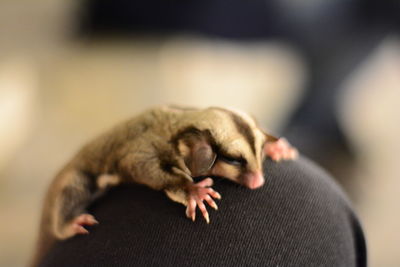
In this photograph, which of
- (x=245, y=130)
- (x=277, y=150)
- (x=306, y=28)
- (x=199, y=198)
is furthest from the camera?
(x=306, y=28)

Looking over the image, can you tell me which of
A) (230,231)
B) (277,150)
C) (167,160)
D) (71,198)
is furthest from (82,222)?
(277,150)

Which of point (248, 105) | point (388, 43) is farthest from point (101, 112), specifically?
point (388, 43)

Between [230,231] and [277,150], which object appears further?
[277,150]

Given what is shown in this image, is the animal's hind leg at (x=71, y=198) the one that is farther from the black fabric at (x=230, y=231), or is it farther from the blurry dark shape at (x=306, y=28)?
the blurry dark shape at (x=306, y=28)

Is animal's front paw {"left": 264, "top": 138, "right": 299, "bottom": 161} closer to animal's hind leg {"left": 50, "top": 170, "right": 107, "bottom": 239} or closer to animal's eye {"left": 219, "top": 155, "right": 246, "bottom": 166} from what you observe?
animal's eye {"left": 219, "top": 155, "right": 246, "bottom": 166}

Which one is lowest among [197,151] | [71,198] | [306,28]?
[71,198]

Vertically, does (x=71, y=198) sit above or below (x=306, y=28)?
below

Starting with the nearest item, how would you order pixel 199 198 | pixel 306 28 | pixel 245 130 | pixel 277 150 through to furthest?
pixel 199 198 → pixel 245 130 → pixel 277 150 → pixel 306 28

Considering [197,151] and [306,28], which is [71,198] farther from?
[306,28]

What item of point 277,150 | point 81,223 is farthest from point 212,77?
point 81,223

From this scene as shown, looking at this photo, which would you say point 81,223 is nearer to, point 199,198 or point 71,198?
point 71,198
